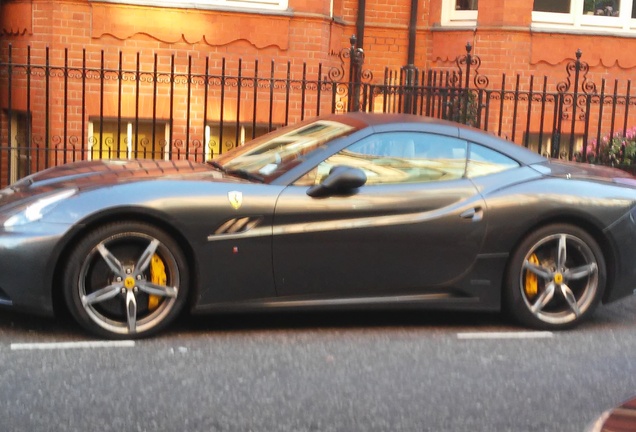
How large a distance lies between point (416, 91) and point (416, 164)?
14.9 ft

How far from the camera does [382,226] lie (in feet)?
19.7

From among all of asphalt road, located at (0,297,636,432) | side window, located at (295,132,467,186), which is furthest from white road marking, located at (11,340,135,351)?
side window, located at (295,132,467,186)

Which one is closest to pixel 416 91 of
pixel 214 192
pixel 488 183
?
pixel 488 183

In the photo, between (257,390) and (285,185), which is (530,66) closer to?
(285,185)

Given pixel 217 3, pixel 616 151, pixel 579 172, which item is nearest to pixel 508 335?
pixel 579 172

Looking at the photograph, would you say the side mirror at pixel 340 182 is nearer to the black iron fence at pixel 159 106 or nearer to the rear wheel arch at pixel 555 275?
the rear wheel arch at pixel 555 275

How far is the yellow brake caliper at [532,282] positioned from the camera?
6328 millimetres

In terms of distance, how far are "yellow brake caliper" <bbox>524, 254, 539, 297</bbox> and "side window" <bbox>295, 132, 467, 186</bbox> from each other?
2.33ft

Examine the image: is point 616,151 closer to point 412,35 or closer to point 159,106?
point 412,35

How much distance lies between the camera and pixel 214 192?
19.0 feet

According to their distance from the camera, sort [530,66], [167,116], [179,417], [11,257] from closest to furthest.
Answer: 1. [179,417]
2. [11,257]
3. [167,116]
4. [530,66]

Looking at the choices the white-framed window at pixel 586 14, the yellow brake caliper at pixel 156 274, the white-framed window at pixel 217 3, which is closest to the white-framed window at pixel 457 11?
the white-framed window at pixel 586 14

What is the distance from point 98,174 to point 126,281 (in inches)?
34.1

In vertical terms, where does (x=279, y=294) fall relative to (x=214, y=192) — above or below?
below
